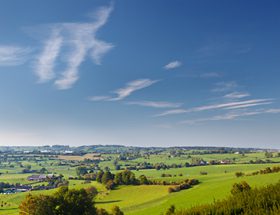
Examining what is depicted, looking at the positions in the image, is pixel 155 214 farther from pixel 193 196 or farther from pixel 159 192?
pixel 159 192

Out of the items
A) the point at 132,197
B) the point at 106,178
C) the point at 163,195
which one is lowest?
the point at 132,197

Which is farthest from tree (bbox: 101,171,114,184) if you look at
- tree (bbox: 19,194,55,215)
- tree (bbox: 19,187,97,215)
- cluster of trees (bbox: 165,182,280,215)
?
cluster of trees (bbox: 165,182,280,215)

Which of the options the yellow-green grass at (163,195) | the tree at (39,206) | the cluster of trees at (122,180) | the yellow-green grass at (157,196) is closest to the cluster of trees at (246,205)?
the tree at (39,206)

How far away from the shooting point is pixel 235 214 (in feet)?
51.9

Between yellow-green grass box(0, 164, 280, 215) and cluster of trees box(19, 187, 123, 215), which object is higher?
cluster of trees box(19, 187, 123, 215)

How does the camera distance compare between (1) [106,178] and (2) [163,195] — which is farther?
(1) [106,178]

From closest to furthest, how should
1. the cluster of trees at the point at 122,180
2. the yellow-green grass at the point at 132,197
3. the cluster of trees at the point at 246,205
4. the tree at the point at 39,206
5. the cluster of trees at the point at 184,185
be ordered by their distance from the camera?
the cluster of trees at the point at 246,205, the tree at the point at 39,206, the yellow-green grass at the point at 132,197, the cluster of trees at the point at 184,185, the cluster of trees at the point at 122,180

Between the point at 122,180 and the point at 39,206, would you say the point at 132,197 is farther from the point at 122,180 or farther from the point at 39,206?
the point at 39,206

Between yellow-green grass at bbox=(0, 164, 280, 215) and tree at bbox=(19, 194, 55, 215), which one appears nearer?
tree at bbox=(19, 194, 55, 215)

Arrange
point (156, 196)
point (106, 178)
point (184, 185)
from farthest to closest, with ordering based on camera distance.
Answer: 1. point (106, 178)
2. point (184, 185)
3. point (156, 196)

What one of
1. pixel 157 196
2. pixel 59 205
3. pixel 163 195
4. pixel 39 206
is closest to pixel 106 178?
pixel 157 196

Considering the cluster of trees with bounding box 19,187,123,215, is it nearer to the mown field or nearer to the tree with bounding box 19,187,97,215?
the tree with bounding box 19,187,97,215

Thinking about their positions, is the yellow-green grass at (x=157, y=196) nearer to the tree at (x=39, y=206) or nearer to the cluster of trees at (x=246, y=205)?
the tree at (x=39, y=206)

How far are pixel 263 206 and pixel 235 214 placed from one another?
131 cm
